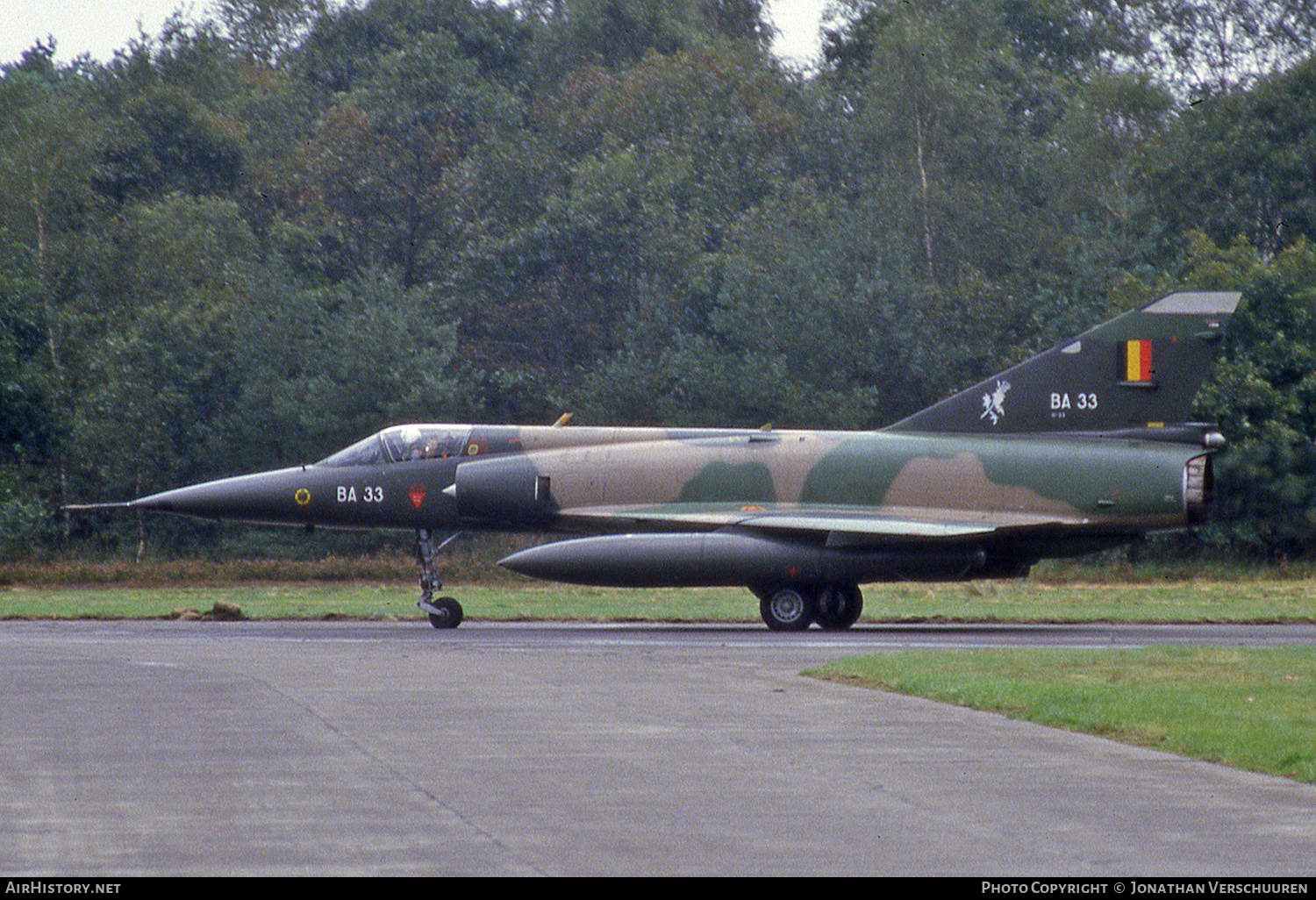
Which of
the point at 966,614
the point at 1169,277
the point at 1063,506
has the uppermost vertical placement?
the point at 1169,277

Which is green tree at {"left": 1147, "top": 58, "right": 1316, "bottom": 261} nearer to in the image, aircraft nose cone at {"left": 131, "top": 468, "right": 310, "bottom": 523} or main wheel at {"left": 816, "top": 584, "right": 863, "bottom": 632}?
main wheel at {"left": 816, "top": 584, "right": 863, "bottom": 632}

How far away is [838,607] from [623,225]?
39854 mm

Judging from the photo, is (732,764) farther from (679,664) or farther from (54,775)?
(679,664)

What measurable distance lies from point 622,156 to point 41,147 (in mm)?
19594

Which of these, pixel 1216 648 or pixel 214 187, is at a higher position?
pixel 214 187

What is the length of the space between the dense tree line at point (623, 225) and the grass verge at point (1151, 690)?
28.0 meters

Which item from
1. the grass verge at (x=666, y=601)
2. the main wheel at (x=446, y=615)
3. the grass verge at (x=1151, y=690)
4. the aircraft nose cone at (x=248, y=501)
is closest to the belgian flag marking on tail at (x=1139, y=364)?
the grass verge at (x=666, y=601)

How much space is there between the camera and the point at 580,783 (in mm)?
9617

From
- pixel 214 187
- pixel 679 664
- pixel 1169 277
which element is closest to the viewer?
pixel 679 664

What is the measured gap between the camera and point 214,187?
68062mm

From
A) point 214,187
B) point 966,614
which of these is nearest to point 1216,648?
point 966,614

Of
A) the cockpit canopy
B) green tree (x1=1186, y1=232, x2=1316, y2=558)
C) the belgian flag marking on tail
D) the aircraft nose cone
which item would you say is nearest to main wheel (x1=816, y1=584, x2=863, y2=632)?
the belgian flag marking on tail

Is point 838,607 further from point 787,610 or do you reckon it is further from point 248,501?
point 248,501

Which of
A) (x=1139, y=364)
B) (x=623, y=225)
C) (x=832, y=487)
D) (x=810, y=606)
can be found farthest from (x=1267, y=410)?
(x=623, y=225)
